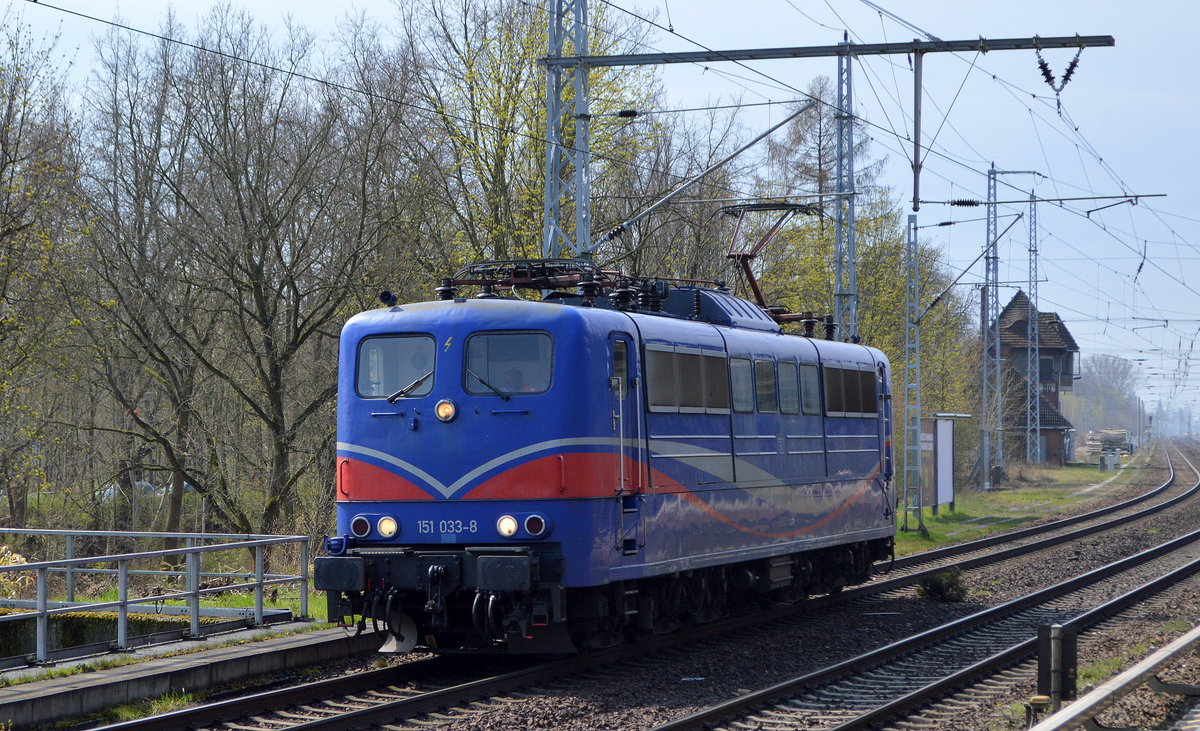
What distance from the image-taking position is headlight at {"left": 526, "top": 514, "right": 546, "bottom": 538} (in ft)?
36.4

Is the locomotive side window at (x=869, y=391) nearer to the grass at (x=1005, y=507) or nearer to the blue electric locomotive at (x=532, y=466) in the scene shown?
the blue electric locomotive at (x=532, y=466)

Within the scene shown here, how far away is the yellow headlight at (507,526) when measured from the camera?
11180 mm

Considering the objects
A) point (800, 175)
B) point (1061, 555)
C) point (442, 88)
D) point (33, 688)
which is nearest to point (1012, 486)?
point (800, 175)

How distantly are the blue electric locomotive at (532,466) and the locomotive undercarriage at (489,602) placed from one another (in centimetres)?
2

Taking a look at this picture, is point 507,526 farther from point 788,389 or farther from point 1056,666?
point 788,389

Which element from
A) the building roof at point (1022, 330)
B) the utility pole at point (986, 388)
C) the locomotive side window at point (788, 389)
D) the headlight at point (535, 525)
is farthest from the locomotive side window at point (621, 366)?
the building roof at point (1022, 330)

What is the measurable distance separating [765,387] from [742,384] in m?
0.65

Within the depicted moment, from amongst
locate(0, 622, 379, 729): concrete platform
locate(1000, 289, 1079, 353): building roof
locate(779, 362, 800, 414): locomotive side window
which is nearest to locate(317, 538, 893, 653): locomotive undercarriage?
locate(0, 622, 379, 729): concrete platform

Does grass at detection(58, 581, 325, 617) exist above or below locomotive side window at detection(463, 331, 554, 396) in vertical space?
below

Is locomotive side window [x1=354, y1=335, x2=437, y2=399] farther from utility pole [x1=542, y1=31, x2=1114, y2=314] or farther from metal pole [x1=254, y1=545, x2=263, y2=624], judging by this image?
utility pole [x1=542, y1=31, x2=1114, y2=314]

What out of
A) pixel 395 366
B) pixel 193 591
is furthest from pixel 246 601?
pixel 395 366

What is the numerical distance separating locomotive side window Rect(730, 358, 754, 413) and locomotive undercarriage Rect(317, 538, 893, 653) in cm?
187

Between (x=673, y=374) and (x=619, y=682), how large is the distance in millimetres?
3005

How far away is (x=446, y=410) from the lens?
1162 cm
